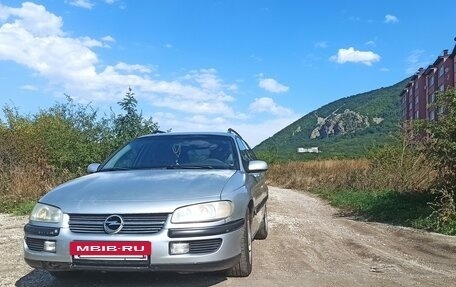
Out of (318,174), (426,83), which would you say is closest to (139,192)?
(318,174)

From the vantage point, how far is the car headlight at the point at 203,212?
4195 millimetres

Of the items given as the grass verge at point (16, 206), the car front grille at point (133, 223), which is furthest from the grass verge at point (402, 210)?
the grass verge at point (16, 206)

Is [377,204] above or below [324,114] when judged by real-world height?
below

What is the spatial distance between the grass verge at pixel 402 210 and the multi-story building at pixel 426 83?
37.8m

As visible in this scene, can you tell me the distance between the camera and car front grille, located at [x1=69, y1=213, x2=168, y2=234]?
4.14 metres

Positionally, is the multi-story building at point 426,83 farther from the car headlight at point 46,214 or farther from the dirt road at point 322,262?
the car headlight at point 46,214

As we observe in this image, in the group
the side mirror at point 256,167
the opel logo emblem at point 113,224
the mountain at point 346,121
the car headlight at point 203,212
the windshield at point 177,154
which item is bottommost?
the opel logo emblem at point 113,224

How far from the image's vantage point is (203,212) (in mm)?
4281

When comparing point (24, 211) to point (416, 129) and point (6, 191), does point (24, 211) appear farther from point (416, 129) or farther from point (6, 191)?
point (416, 129)

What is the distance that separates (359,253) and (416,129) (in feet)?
13.9

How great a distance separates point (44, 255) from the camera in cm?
430

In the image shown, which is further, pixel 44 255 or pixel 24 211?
pixel 24 211

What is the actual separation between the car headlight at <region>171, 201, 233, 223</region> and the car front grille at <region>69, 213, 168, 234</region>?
12 cm

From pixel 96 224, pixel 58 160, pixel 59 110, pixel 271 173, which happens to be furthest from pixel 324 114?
pixel 96 224
